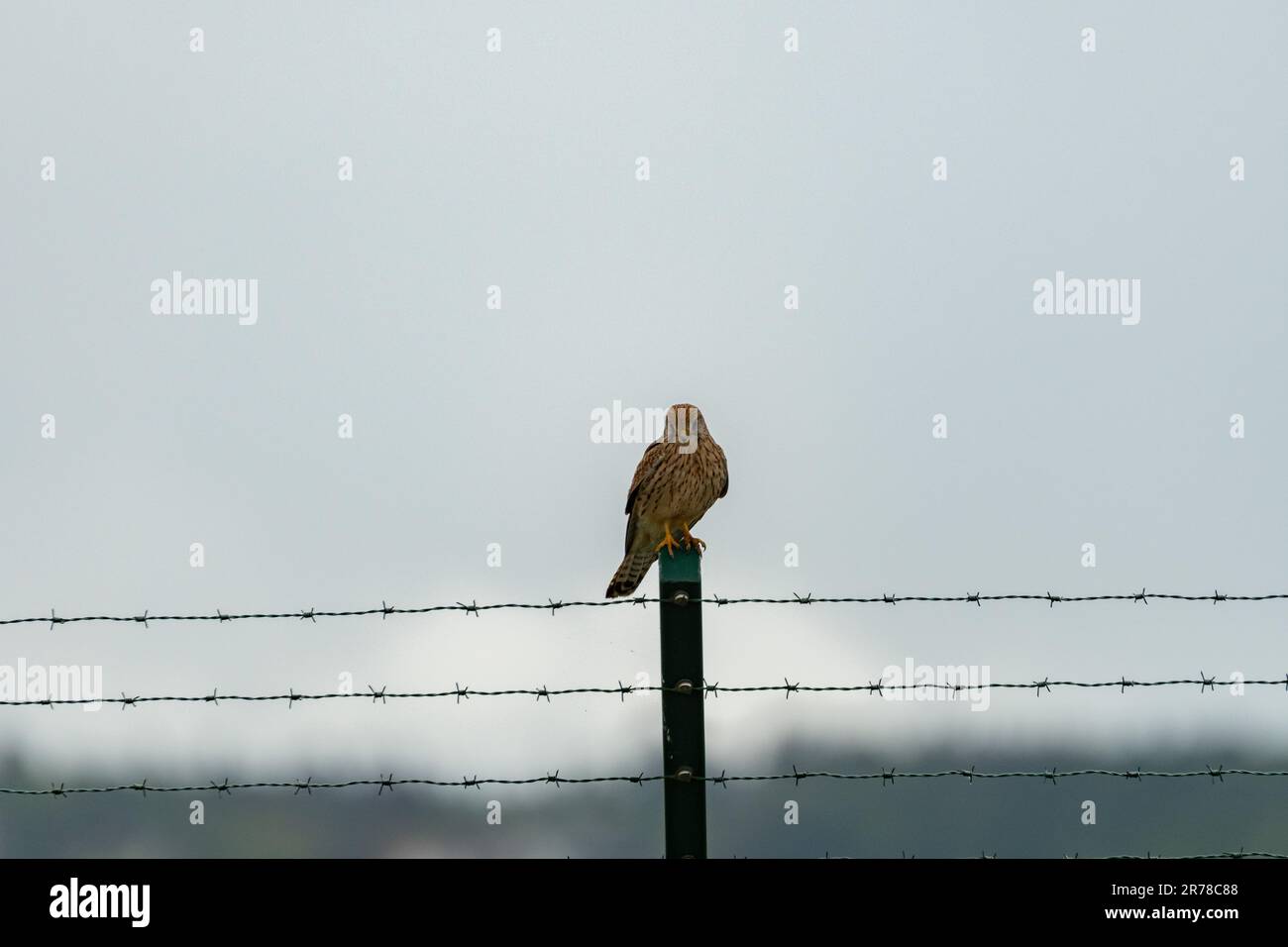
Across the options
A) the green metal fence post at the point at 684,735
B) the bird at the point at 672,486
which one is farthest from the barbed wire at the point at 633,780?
the bird at the point at 672,486

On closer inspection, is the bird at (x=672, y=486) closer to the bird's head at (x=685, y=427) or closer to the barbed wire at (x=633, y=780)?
the bird's head at (x=685, y=427)

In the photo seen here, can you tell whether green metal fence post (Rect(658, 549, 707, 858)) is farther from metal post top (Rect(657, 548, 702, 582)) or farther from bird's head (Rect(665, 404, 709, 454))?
bird's head (Rect(665, 404, 709, 454))

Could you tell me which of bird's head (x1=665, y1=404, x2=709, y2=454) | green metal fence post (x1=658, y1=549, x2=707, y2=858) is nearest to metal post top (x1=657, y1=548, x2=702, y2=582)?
green metal fence post (x1=658, y1=549, x2=707, y2=858)

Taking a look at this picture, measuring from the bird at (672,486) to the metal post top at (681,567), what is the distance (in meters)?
3.36

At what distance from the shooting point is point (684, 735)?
5004 mm

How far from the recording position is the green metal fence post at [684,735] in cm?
500

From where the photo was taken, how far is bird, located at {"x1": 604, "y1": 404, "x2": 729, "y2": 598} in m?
8.84

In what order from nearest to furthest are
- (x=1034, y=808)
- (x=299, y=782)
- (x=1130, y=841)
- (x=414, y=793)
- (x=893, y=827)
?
1. (x=299, y=782)
2. (x=414, y=793)
3. (x=893, y=827)
4. (x=1034, y=808)
5. (x=1130, y=841)

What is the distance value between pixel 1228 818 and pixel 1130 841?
2.85 metres

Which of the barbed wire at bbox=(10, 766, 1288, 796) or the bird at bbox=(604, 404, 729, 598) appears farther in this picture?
the bird at bbox=(604, 404, 729, 598)

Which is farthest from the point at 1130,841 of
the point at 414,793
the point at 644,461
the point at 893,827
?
the point at 414,793

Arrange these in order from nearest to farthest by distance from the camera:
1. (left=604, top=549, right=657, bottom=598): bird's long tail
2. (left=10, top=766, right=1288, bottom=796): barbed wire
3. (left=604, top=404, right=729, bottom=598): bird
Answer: (left=10, top=766, right=1288, bottom=796): barbed wire < (left=604, top=404, right=729, bottom=598): bird < (left=604, top=549, right=657, bottom=598): bird's long tail

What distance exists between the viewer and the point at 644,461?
9.13m
